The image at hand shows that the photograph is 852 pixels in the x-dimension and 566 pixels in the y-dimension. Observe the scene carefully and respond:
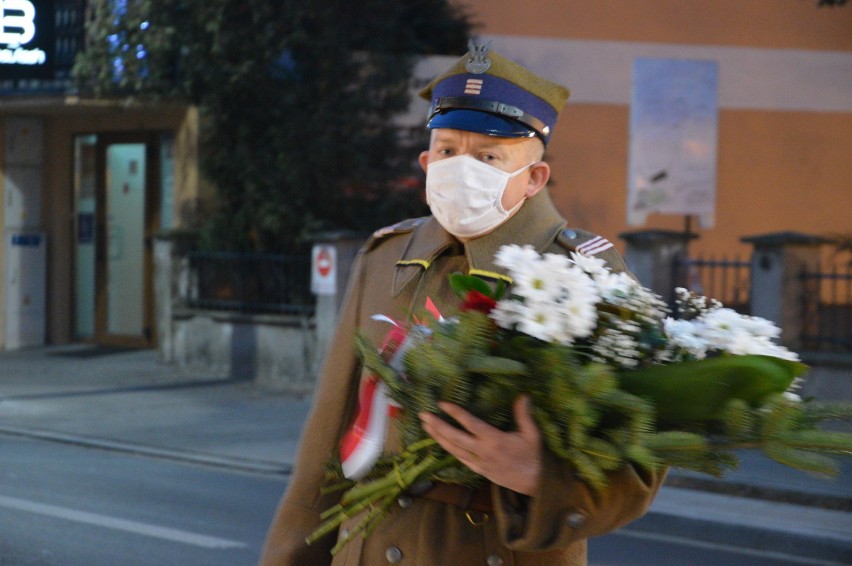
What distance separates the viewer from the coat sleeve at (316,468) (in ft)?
7.67

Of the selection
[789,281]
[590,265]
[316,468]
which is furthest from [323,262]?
[590,265]

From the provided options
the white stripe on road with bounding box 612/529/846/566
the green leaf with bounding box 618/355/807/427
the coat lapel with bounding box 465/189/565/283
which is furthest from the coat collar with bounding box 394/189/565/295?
the white stripe on road with bounding box 612/529/846/566

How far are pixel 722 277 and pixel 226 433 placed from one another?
465cm

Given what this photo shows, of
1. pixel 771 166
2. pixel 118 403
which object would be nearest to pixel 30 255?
pixel 118 403

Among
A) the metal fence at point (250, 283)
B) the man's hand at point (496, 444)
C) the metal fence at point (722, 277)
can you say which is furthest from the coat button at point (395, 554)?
the metal fence at point (250, 283)

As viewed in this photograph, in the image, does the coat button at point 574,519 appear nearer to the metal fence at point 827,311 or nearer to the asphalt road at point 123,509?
the asphalt road at point 123,509

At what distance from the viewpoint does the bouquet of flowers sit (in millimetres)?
1784

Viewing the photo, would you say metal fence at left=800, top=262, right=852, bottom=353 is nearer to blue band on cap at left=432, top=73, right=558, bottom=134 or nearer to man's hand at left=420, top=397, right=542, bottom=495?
blue band on cap at left=432, top=73, right=558, bottom=134

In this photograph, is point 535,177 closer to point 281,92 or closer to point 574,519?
point 574,519

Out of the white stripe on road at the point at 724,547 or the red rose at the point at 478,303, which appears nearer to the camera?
the red rose at the point at 478,303

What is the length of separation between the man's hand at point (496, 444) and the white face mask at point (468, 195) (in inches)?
19.8

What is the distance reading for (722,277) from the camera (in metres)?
11.4

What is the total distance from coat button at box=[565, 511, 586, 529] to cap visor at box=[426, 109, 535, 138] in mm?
706

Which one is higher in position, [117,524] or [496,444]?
[496,444]
